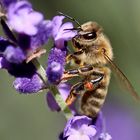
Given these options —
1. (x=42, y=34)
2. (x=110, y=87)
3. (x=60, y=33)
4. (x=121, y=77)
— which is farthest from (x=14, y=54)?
(x=110, y=87)

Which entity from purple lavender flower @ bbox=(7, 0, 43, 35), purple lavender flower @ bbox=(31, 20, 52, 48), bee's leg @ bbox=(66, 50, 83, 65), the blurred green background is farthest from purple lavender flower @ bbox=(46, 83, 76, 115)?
the blurred green background

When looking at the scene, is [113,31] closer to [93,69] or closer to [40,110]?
[40,110]

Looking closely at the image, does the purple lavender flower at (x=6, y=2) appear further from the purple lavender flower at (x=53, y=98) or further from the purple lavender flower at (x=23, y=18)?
the purple lavender flower at (x=53, y=98)

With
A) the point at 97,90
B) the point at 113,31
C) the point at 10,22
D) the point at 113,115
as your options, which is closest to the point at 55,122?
the point at 113,115

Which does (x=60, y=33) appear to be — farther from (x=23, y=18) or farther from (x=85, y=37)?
(x=23, y=18)

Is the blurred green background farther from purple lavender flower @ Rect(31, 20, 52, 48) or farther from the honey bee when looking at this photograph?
purple lavender flower @ Rect(31, 20, 52, 48)
